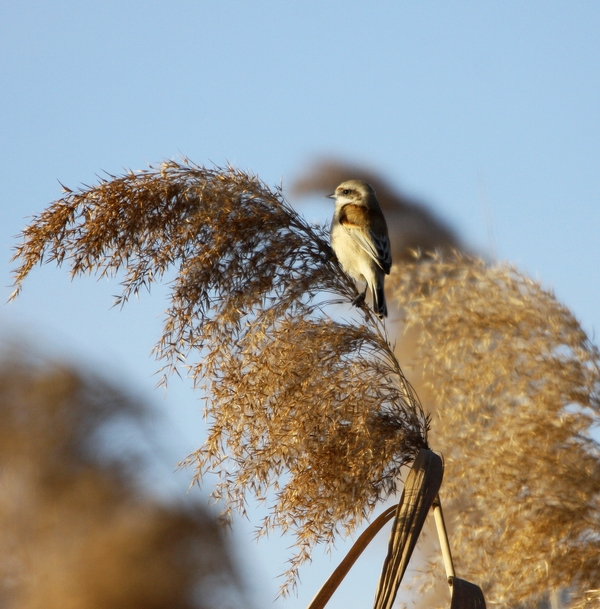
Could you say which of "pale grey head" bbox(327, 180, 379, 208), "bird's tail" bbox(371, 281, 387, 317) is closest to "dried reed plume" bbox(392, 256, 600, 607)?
"bird's tail" bbox(371, 281, 387, 317)

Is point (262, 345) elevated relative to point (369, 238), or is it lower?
lower

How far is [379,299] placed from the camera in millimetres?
2941

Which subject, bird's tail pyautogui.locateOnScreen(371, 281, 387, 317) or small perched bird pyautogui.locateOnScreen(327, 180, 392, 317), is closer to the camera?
bird's tail pyautogui.locateOnScreen(371, 281, 387, 317)

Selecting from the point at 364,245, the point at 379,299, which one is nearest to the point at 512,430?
the point at 379,299

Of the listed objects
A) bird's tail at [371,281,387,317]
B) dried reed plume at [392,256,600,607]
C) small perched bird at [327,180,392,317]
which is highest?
small perched bird at [327,180,392,317]

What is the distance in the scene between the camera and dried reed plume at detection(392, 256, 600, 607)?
7.04ft

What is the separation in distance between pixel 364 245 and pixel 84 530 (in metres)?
1.63

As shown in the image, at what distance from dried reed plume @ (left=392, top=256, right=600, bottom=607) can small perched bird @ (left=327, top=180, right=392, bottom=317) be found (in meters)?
0.44

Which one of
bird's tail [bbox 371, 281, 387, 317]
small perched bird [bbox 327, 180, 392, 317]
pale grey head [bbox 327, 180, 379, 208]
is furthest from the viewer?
pale grey head [bbox 327, 180, 379, 208]

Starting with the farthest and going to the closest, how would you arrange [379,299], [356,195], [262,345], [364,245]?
[356,195]
[364,245]
[379,299]
[262,345]

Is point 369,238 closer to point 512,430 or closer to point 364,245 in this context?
point 364,245

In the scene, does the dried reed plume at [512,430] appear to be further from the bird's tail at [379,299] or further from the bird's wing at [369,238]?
the bird's wing at [369,238]

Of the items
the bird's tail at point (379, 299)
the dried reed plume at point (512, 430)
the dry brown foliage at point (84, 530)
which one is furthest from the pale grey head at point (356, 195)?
the dry brown foliage at point (84, 530)

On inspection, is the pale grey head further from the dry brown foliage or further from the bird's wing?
the dry brown foliage
